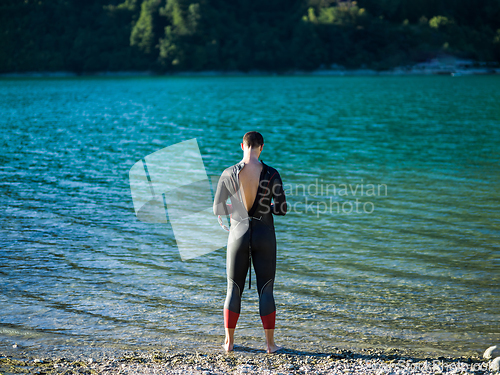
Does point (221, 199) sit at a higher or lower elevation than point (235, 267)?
higher

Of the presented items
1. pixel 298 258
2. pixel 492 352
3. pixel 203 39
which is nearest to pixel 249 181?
pixel 492 352

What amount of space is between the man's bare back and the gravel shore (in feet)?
5.34

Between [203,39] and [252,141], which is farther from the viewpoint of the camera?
[203,39]

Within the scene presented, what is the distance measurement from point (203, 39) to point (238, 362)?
174938 mm

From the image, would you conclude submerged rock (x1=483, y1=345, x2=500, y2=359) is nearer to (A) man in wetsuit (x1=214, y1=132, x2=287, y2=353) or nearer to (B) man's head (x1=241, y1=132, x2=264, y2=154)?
(A) man in wetsuit (x1=214, y1=132, x2=287, y2=353)

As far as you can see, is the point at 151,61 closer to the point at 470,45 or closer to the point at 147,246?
the point at 470,45

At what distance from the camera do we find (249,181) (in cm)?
579

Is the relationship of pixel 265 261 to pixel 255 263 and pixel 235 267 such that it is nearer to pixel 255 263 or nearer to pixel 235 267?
pixel 255 263

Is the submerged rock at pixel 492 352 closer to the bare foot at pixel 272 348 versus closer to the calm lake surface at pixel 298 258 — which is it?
the calm lake surface at pixel 298 258

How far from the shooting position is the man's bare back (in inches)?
227

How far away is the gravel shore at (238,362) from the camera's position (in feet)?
18.0

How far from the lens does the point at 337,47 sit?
175 meters

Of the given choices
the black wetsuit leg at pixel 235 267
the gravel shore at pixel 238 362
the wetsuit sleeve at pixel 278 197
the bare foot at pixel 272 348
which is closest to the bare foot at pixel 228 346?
the gravel shore at pixel 238 362

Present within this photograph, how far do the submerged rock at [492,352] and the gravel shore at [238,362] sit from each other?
9cm
